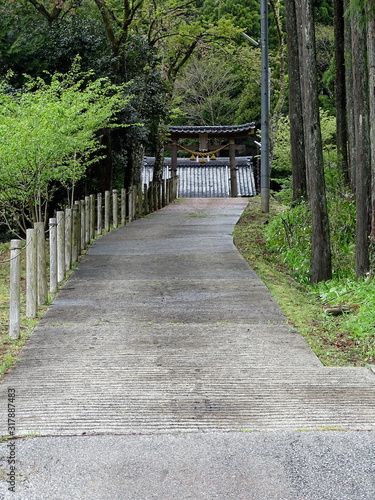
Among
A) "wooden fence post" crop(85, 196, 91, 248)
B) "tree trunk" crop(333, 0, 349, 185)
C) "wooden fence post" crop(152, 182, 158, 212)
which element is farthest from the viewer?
"wooden fence post" crop(152, 182, 158, 212)

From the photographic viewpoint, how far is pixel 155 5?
27.1 meters

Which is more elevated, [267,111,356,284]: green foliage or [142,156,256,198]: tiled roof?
[142,156,256,198]: tiled roof

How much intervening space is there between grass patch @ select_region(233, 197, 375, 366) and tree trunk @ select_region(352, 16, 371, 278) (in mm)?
518

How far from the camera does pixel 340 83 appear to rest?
741 inches

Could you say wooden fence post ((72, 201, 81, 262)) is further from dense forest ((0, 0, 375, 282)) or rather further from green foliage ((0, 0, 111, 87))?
green foliage ((0, 0, 111, 87))

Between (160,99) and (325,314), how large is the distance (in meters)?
17.4

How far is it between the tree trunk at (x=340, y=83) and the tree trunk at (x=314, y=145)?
19.1 feet

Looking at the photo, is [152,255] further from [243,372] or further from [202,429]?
[202,429]

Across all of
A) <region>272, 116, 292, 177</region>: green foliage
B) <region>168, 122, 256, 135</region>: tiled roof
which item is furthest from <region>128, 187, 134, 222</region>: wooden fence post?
<region>272, 116, 292, 177</region>: green foliage

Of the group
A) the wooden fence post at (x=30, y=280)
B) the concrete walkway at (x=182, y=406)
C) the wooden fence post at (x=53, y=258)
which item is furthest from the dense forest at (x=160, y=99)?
the wooden fence post at (x=30, y=280)

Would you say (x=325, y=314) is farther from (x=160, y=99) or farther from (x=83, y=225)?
(x=160, y=99)

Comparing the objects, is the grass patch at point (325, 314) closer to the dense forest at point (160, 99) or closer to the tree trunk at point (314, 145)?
the tree trunk at point (314, 145)

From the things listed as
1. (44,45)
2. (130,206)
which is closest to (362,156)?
(130,206)

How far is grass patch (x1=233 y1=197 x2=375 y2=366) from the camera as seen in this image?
24.3 ft
